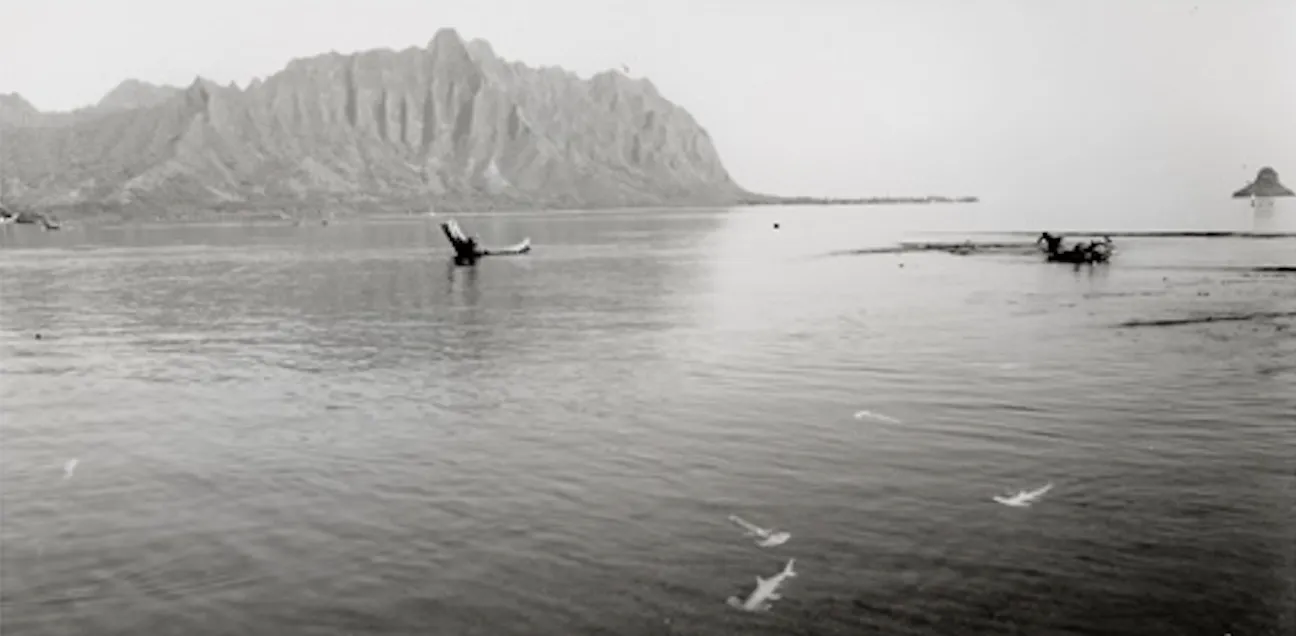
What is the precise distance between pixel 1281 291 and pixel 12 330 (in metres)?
76.9

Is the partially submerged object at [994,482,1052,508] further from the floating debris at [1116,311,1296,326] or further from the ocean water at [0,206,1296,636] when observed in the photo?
the floating debris at [1116,311,1296,326]

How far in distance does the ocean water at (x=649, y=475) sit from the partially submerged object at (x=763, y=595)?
0.27 meters

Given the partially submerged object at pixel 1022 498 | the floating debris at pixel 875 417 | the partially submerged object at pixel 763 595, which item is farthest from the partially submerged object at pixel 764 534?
the floating debris at pixel 875 417

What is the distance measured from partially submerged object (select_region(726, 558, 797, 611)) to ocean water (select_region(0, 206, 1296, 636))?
0.88ft

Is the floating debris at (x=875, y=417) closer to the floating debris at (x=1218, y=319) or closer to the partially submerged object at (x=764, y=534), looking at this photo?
the partially submerged object at (x=764, y=534)

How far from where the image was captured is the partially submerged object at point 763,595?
15824mm

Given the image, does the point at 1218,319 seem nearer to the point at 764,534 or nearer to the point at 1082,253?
the point at 764,534

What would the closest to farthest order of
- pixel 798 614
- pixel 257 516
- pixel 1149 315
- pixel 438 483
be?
pixel 798 614 → pixel 257 516 → pixel 438 483 → pixel 1149 315

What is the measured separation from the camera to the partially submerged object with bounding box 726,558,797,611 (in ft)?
51.9

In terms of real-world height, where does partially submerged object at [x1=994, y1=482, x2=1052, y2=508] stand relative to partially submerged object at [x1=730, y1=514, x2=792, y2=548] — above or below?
above

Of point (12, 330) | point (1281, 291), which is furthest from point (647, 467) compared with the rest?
point (1281, 291)

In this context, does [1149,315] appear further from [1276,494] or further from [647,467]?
[647,467]

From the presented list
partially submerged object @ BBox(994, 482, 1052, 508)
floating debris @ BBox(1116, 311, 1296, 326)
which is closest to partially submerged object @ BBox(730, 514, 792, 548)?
partially submerged object @ BBox(994, 482, 1052, 508)

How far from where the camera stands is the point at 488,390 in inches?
1394
